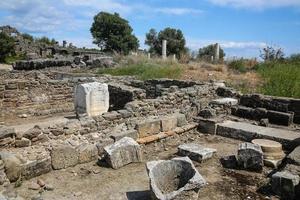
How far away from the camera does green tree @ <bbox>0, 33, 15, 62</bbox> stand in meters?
30.7

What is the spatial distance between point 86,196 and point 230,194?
208cm

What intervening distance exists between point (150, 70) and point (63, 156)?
10012mm

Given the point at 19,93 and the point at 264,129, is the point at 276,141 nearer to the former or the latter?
the point at 264,129

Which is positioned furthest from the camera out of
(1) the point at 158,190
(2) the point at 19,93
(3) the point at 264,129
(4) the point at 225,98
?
(2) the point at 19,93

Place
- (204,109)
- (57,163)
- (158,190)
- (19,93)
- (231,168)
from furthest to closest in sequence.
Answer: (19,93), (204,109), (231,168), (57,163), (158,190)

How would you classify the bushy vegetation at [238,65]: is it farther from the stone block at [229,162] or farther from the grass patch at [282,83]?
Result: the stone block at [229,162]

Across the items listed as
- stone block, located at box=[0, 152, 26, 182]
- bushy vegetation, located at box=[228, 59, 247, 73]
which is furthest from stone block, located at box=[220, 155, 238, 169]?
bushy vegetation, located at box=[228, 59, 247, 73]

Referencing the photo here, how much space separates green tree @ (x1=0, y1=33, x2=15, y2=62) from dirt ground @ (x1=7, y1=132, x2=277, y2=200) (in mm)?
27790

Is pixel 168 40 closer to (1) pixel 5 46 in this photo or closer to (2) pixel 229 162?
(1) pixel 5 46

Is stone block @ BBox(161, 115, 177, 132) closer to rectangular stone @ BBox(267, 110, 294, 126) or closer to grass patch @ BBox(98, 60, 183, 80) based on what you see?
rectangular stone @ BBox(267, 110, 294, 126)

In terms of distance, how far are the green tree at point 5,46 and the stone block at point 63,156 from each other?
2772cm

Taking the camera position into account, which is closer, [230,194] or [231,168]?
[230,194]

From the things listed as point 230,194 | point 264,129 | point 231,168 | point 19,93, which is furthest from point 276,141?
point 19,93

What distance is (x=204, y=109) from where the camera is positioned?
348 inches
